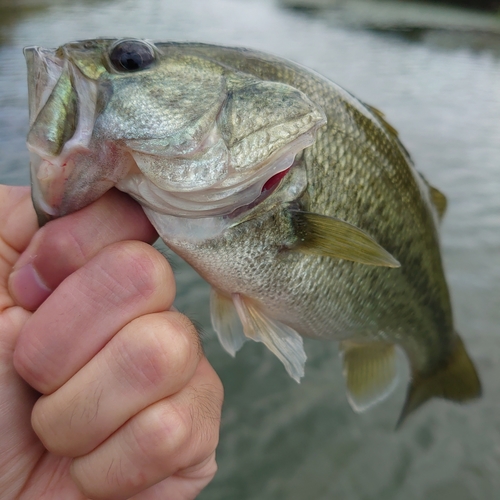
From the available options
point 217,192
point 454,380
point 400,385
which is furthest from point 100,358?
point 400,385

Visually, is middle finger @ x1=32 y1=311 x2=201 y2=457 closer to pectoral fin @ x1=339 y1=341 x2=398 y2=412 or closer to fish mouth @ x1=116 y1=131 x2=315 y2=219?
fish mouth @ x1=116 y1=131 x2=315 y2=219

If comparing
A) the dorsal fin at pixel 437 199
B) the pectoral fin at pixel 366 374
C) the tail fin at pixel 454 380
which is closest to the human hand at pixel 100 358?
the pectoral fin at pixel 366 374

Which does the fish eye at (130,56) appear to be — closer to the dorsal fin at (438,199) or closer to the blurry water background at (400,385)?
the blurry water background at (400,385)

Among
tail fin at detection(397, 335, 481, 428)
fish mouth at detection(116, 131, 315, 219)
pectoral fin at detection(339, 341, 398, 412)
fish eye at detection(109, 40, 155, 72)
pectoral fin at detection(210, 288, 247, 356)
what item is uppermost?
fish eye at detection(109, 40, 155, 72)

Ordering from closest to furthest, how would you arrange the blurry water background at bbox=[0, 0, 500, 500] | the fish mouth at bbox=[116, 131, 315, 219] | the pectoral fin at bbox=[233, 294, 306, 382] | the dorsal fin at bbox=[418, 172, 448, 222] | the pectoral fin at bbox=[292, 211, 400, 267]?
the fish mouth at bbox=[116, 131, 315, 219] → the pectoral fin at bbox=[292, 211, 400, 267] → the pectoral fin at bbox=[233, 294, 306, 382] → the dorsal fin at bbox=[418, 172, 448, 222] → the blurry water background at bbox=[0, 0, 500, 500]

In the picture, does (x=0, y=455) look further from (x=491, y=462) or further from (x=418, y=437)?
(x=491, y=462)

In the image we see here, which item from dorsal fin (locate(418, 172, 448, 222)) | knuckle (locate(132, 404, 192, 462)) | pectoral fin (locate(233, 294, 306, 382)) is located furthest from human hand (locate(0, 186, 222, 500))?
dorsal fin (locate(418, 172, 448, 222))

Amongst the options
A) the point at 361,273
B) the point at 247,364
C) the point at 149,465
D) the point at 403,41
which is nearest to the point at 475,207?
the point at 247,364

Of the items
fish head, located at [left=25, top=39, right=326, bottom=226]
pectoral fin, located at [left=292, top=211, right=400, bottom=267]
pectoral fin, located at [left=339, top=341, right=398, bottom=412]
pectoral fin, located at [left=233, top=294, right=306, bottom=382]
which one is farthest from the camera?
pectoral fin, located at [left=339, top=341, right=398, bottom=412]
